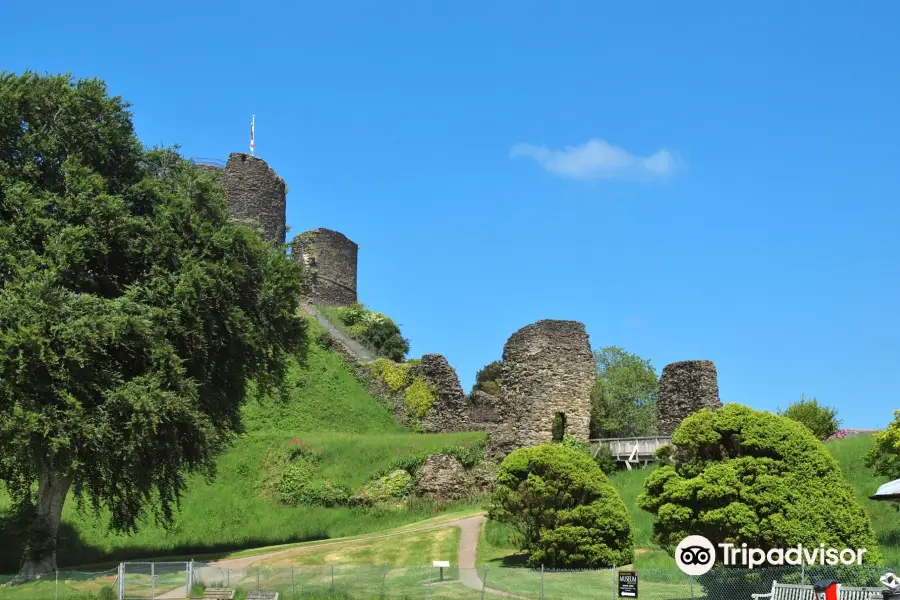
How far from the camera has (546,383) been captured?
119 feet

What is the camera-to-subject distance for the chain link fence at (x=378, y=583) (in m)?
19.1

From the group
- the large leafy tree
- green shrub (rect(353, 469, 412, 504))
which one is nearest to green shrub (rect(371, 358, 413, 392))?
green shrub (rect(353, 469, 412, 504))

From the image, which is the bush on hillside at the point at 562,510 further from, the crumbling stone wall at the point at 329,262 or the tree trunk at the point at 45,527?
the crumbling stone wall at the point at 329,262

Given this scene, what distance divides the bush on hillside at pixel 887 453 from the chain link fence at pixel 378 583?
6.73m

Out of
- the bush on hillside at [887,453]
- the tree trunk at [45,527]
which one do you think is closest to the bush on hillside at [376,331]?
the tree trunk at [45,527]

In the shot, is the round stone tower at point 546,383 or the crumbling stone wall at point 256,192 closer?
the round stone tower at point 546,383

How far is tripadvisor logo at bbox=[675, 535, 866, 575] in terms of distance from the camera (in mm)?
18578

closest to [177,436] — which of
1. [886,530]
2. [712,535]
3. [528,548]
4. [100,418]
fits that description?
[100,418]

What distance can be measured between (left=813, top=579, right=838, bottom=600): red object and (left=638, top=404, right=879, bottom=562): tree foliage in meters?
2.52

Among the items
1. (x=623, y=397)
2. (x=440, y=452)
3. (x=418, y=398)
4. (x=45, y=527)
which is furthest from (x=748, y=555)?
(x=623, y=397)

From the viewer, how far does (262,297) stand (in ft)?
91.9

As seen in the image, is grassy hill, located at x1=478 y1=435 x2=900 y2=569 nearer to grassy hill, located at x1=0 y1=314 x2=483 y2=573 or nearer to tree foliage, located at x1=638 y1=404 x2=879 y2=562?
tree foliage, located at x1=638 y1=404 x2=879 y2=562

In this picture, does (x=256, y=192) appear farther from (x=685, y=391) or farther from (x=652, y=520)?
(x=652, y=520)

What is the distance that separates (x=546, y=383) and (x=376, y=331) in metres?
19.4
